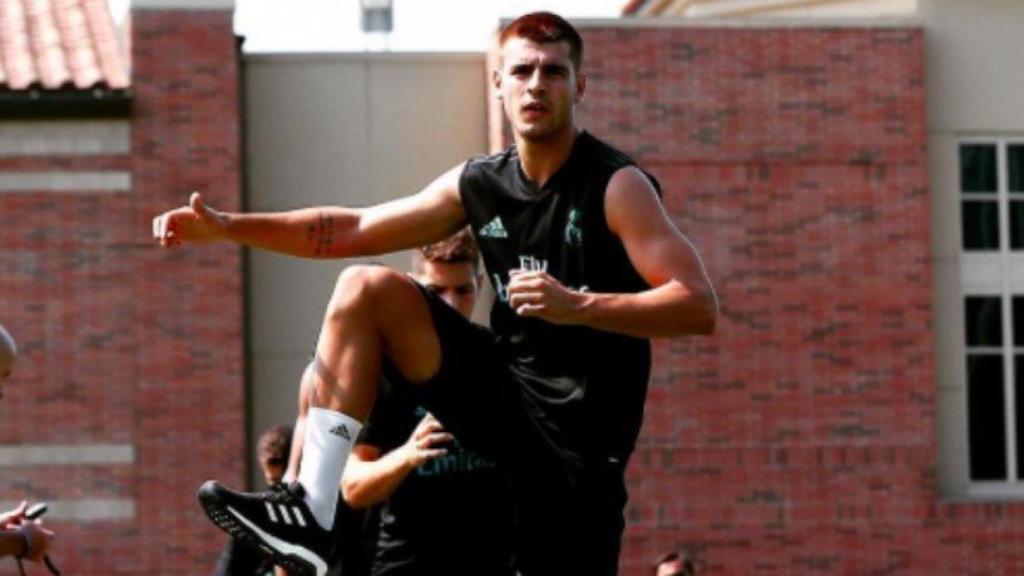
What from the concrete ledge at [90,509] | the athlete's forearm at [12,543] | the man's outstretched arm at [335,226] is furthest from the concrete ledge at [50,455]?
the man's outstretched arm at [335,226]

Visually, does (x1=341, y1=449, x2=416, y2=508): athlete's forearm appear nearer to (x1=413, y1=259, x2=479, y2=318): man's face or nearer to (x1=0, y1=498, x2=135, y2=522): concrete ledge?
(x1=413, y1=259, x2=479, y2=318): man's face

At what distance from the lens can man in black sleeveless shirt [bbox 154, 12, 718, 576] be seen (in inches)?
318

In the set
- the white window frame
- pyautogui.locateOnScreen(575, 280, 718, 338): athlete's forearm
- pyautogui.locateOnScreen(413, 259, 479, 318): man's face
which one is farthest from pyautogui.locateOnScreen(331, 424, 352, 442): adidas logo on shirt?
the white window frame

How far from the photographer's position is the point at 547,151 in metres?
8.20

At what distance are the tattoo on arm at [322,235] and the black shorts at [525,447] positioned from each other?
0.54 metres

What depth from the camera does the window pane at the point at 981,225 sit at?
24.0m

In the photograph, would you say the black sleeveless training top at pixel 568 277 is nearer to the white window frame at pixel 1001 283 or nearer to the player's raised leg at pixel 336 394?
the player's raised leg at pixel 336 394

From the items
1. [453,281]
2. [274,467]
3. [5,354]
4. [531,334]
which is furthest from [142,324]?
[531,334]

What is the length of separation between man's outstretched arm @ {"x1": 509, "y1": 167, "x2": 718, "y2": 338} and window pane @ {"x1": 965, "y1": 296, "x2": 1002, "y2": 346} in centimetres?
1622

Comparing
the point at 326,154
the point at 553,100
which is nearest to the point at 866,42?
the point at 326,154

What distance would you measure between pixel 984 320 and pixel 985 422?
92 cm

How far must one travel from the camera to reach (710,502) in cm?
2333

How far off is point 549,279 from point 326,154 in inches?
635

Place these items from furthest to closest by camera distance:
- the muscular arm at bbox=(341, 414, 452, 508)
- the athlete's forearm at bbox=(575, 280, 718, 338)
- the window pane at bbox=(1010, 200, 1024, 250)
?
the window pane at bbox=(1010, 200, 1024, 250) → the muscular arm at bbox=(341, 414, 452, 508) → the athlete's forearm at bbox=(575, 280, 718, 338)
